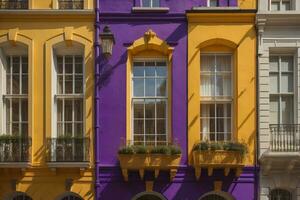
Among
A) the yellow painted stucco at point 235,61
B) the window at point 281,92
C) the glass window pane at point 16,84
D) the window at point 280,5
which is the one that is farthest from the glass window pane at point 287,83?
the glass window pane at point 16,84

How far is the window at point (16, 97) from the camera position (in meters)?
19.3

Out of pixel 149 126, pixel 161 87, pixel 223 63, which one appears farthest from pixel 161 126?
pixel 223 63

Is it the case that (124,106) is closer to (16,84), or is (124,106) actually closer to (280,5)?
(16,84)

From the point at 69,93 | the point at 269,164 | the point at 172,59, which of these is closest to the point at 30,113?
the point at 69,93

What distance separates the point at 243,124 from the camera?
1886 cm

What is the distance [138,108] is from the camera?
760 inches

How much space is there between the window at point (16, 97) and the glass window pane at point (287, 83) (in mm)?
7931

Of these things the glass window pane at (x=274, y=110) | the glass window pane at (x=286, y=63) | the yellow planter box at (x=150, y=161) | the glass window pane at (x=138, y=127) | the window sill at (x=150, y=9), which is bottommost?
the yellow planter box at (x=150, y=161)

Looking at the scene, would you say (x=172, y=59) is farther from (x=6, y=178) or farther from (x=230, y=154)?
(x=6, y=178)

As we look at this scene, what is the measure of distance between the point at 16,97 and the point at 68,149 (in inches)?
93.6

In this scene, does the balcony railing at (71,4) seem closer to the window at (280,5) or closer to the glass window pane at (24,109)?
the glass window pane at (24,109)

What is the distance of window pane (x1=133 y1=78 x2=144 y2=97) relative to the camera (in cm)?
1934

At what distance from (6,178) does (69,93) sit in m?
3.20

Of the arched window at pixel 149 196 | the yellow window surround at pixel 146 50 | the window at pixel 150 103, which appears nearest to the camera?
the arched window at pixel 149 196
